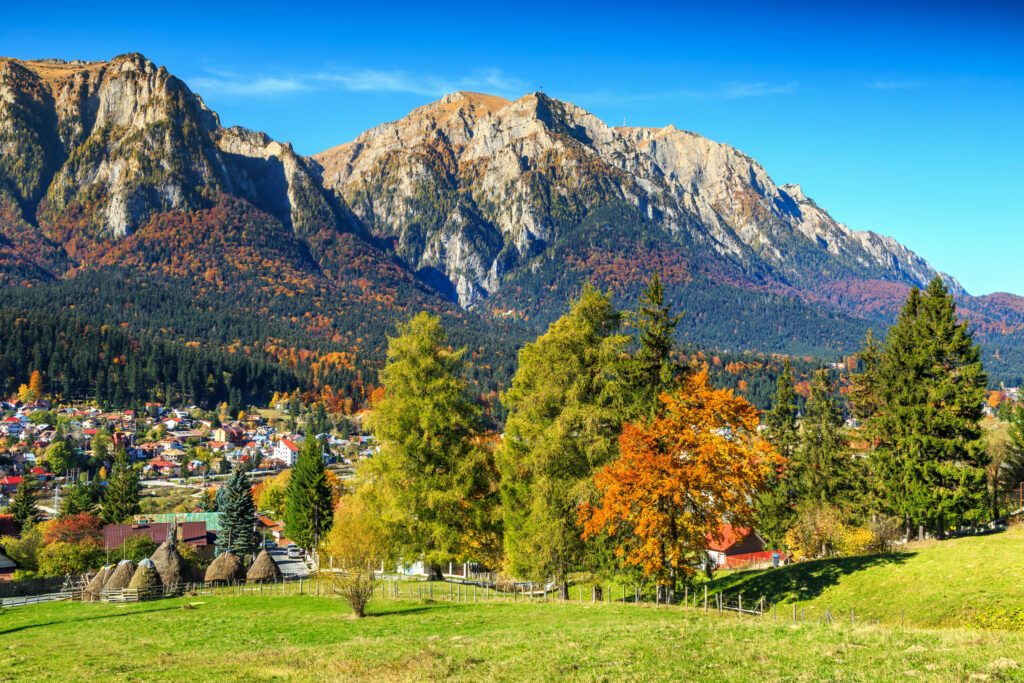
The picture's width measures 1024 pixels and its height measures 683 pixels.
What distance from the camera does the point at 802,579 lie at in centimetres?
3334

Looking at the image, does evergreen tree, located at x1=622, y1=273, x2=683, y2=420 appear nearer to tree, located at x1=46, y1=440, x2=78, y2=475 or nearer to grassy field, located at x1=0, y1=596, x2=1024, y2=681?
grassy field, located at x1=0, y1=596, x2=1024, y2=681

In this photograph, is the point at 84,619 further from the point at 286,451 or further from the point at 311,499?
the point at 286,451

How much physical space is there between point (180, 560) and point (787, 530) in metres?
45.7

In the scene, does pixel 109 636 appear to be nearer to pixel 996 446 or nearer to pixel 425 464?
pixel 425 464

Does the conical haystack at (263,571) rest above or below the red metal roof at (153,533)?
below

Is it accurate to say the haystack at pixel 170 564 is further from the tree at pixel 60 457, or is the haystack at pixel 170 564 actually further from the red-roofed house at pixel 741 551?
the tree at pixel 60 457

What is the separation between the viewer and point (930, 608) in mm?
26750

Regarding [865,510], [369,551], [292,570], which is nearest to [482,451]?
[369,551]

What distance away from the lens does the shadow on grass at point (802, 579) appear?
31688 mm

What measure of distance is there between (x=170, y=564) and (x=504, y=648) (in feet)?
137

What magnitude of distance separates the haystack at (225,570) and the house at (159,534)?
878cm

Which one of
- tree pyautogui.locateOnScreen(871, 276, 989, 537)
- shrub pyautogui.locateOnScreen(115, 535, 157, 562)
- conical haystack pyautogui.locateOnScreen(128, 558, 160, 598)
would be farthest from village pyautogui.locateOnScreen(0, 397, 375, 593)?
tree pyautogui.locateOnScreen(871, 276, 989, 537)

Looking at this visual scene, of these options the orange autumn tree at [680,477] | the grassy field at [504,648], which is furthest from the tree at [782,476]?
the grassy field at [504,648]

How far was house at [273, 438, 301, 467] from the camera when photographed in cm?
16054
